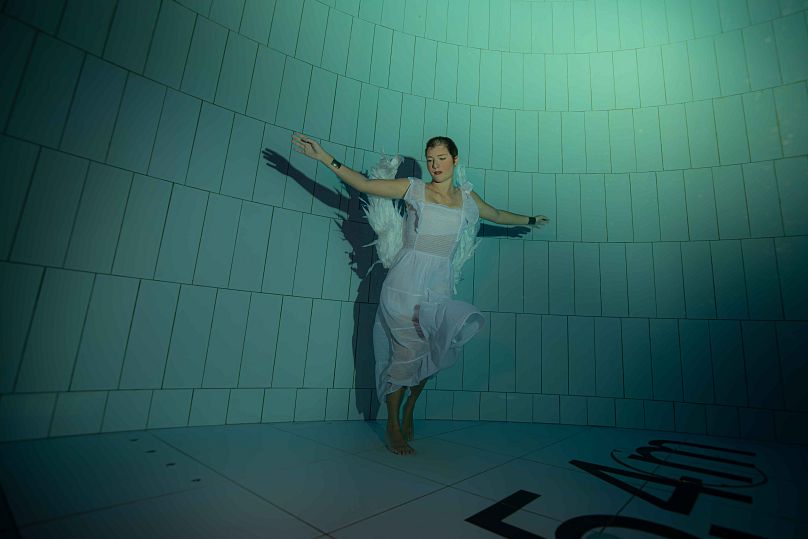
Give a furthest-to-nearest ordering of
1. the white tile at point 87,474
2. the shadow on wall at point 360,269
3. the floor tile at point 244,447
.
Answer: the shadow on wall at point 360,269 < the floor tile at point 244,447 < the white tile at point 87,474

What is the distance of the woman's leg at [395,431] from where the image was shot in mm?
1697

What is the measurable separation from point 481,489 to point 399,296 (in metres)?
0.89

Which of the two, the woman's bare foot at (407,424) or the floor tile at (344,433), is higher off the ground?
the woman's bare foot at (407,424)

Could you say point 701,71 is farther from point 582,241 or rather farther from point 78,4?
point 78,4

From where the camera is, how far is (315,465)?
1458 mm

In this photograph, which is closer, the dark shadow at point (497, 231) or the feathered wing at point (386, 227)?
the feathered wing at point (386, 227)

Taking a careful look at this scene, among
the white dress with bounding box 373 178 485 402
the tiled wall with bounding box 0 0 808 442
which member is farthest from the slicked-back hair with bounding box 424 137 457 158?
the tiled wall with bounding box 0 0 808 442

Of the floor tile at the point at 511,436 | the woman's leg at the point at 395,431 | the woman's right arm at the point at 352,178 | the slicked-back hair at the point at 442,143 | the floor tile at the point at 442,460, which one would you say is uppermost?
the slicked-back hair at the point at 442,143

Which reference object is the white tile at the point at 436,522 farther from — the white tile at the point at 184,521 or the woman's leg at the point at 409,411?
the woman's leg at the point at 409,411

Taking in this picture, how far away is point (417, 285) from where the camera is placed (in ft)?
5.93

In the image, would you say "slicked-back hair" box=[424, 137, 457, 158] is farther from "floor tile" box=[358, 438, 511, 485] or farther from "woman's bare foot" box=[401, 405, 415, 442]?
"floor tile" box=[358, 438, 511, 485]

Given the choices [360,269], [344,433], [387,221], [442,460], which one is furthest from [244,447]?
[387,221]

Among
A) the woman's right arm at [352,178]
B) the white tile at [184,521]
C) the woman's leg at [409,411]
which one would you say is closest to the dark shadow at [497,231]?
the woman's right arm at [352,178]

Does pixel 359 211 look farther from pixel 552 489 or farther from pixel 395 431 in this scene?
pixel 552 489
